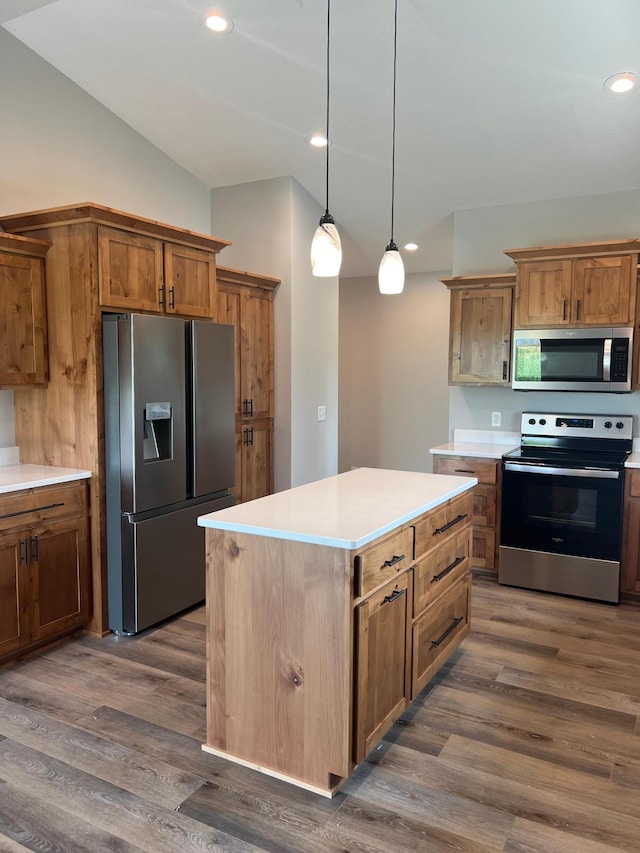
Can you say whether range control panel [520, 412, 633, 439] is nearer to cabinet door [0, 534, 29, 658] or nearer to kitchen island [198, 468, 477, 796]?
kitchen island [198, 468, 477, 796]

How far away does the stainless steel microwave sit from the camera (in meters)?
3.93

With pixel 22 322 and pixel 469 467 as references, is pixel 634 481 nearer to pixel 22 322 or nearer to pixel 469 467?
pixel 469 467

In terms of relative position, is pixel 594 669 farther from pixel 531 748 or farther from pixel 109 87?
pixel 109 87

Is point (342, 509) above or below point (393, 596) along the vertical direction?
above

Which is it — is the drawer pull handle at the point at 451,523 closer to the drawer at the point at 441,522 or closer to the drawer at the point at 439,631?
the drawer at the point at 441,522

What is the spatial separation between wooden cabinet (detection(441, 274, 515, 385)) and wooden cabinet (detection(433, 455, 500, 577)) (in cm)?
64

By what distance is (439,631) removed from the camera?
8.99 feet

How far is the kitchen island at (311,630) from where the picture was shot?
6.51 feet

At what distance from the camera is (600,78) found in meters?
3.24

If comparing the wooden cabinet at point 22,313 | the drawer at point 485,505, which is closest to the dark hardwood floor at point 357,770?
the drawer at point 485,505

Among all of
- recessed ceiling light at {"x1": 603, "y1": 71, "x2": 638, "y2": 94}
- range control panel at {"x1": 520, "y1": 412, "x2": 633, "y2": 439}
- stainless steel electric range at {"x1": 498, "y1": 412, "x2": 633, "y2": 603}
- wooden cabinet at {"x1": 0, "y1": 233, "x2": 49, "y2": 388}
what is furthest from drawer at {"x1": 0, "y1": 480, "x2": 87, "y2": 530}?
recessed ceiling light at {"x1": 603, "y1": 71, "x2": 638, "y2": 94}

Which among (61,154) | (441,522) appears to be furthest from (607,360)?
(61,154)

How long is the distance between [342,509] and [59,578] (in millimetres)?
1686

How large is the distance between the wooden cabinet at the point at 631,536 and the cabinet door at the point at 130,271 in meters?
2.95
